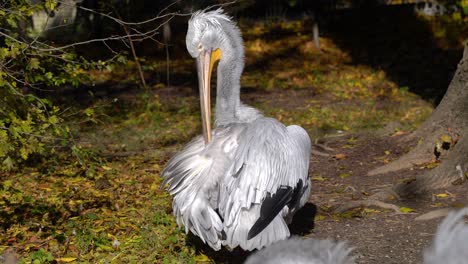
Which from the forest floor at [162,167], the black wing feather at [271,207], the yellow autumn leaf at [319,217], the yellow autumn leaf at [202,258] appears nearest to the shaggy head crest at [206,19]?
the forest floor at [162,167]

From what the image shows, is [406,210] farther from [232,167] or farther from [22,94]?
[22,94]

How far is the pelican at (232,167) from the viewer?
17.5 ft

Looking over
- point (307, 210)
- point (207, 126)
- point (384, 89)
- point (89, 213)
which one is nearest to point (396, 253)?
point (307, 210)

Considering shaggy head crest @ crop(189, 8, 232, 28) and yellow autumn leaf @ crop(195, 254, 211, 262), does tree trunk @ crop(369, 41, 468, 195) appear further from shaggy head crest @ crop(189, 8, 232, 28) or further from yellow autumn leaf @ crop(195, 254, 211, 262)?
shaggy head crest @ crop(189, 8, 232, 28)

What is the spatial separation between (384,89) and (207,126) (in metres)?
8.68

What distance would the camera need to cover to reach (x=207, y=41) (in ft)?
20.5

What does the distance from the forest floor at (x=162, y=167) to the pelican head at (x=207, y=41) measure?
921 millimetres

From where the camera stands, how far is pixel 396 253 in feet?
19.4

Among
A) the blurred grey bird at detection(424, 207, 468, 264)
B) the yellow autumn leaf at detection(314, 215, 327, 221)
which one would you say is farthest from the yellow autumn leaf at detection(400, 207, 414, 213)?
the blurred grey bird at detection(424, 207, 468, 264)

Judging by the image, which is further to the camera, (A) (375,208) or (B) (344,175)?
(B) (344,175)

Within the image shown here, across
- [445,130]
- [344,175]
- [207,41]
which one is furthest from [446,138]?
[207,41]

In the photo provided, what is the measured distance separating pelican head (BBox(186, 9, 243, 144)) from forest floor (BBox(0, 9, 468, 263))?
0.92 meters

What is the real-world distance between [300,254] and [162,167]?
715cm

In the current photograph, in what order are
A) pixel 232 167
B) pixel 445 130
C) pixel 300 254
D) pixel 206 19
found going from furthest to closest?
pixel 445 130 → pixel 206 19 → pixel 232 167 → pixel 300 254
